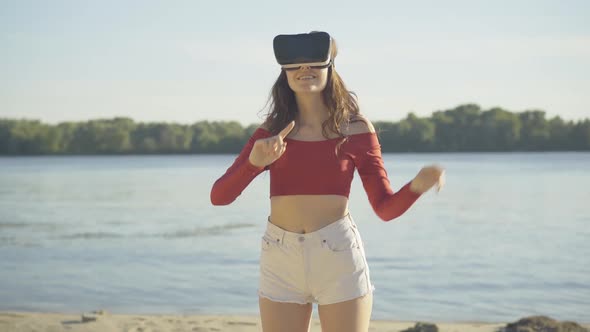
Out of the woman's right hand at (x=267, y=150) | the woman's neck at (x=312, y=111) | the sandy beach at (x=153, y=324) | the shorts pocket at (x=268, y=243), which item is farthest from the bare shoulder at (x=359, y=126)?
the sandy beach at (x=153, y=324)

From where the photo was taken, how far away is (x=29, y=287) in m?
12.0

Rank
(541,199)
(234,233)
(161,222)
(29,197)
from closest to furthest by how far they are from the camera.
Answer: (234,233) → (161,222) → (541,199) → (29,197)

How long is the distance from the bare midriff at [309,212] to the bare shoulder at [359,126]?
11.6 inches

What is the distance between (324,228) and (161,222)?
18.4 metres

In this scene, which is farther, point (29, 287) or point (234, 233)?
point (234, 233)

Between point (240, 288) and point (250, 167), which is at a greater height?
point (250, 167)

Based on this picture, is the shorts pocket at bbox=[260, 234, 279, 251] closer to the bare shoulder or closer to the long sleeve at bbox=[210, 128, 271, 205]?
→ the long sleeve at bbox=[210, 128, 271, 205]

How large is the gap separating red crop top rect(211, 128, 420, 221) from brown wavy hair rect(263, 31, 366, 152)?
0.08 metres

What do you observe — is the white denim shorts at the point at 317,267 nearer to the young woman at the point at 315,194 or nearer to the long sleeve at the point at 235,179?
the young woman at the point at 315,194

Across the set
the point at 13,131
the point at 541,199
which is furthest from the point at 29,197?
the point at 13,131

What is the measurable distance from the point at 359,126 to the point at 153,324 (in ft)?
17.5

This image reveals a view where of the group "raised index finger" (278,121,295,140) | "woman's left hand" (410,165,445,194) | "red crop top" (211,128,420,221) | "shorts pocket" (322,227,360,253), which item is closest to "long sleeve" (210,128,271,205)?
"red crop top" (211,128,420,221)

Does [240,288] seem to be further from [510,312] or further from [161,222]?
[161,222]

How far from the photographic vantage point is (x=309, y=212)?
3506 millimetres
